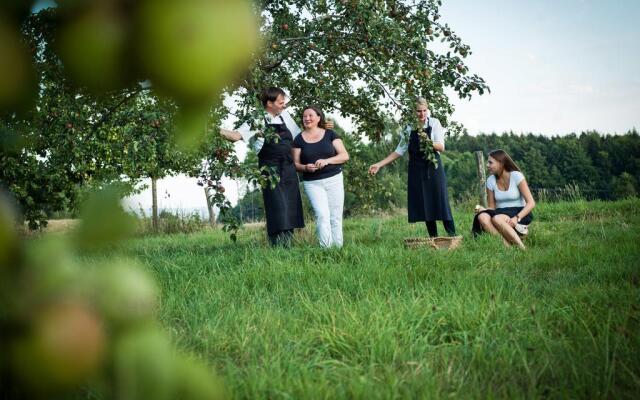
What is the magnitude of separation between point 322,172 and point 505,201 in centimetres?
249

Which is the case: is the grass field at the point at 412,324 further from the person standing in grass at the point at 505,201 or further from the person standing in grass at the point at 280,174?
the person standing in grass at the point at 280,174

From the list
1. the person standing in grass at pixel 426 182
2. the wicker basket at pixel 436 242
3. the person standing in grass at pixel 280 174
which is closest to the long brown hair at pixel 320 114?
the person standing in grass at pixel 280 174

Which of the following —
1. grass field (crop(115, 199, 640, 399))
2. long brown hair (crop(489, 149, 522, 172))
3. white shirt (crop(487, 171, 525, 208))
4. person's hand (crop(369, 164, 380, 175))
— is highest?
person's hand (crop(369, 164, 380, 175))

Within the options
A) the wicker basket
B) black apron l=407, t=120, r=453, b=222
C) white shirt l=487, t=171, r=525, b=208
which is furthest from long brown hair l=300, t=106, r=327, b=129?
white shirt l=487, t=171, r=525, b=208

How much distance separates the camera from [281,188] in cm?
647

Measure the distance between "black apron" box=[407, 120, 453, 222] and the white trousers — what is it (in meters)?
1.38

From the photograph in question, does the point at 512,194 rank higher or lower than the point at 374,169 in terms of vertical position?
lower

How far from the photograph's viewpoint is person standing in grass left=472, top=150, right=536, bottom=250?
246 inches

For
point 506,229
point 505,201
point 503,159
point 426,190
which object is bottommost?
point 506,229

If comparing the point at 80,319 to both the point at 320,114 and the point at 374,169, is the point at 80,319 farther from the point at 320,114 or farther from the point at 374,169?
the point at 374,169

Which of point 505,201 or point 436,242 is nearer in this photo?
point 436,242

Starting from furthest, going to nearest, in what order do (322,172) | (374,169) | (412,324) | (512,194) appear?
(374,169) < (512,194) < (322,172) < (412,324)

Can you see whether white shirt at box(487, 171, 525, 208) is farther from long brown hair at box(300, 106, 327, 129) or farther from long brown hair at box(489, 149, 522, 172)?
long brown hair at box(300, 106, 327, 129)

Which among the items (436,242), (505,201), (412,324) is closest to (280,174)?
(436,242)
